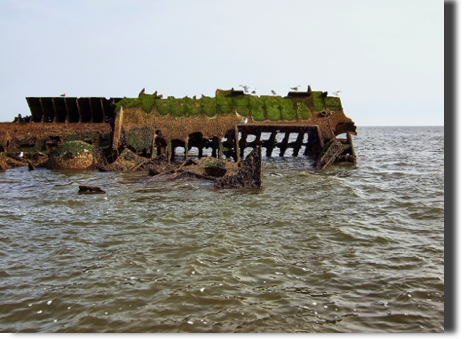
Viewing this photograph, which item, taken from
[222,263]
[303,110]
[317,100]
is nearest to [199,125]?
[303,110]

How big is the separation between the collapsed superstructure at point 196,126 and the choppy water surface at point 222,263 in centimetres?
510

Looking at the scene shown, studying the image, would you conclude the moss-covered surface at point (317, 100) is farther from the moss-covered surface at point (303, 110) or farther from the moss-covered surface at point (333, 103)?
the moss-covered surface at point (303, 110)

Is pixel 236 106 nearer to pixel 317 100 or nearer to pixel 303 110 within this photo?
pixel 303 110

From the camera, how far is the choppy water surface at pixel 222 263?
303 centimetres

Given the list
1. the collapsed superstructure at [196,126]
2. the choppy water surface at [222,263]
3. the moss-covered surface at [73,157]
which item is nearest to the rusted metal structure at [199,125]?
the collapsed superstructure at [196,126]

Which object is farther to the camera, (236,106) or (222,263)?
(236,106)

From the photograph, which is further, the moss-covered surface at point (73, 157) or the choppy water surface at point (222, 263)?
the moss-covered surface at point (73, 157)

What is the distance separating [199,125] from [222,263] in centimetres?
908

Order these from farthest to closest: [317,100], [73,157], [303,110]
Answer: [317,100], [303,110], [73,157]

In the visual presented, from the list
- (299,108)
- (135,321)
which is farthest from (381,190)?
(135,321)

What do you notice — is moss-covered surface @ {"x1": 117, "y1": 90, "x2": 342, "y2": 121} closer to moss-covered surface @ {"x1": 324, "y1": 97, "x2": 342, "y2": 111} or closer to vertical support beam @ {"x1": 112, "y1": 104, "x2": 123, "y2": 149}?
moss-covered surface @ {"x1": 324, "y1": 97, "x2": 342, "y2": 111}

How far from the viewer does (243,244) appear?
473 centimetres

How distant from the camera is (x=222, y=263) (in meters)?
4.12
